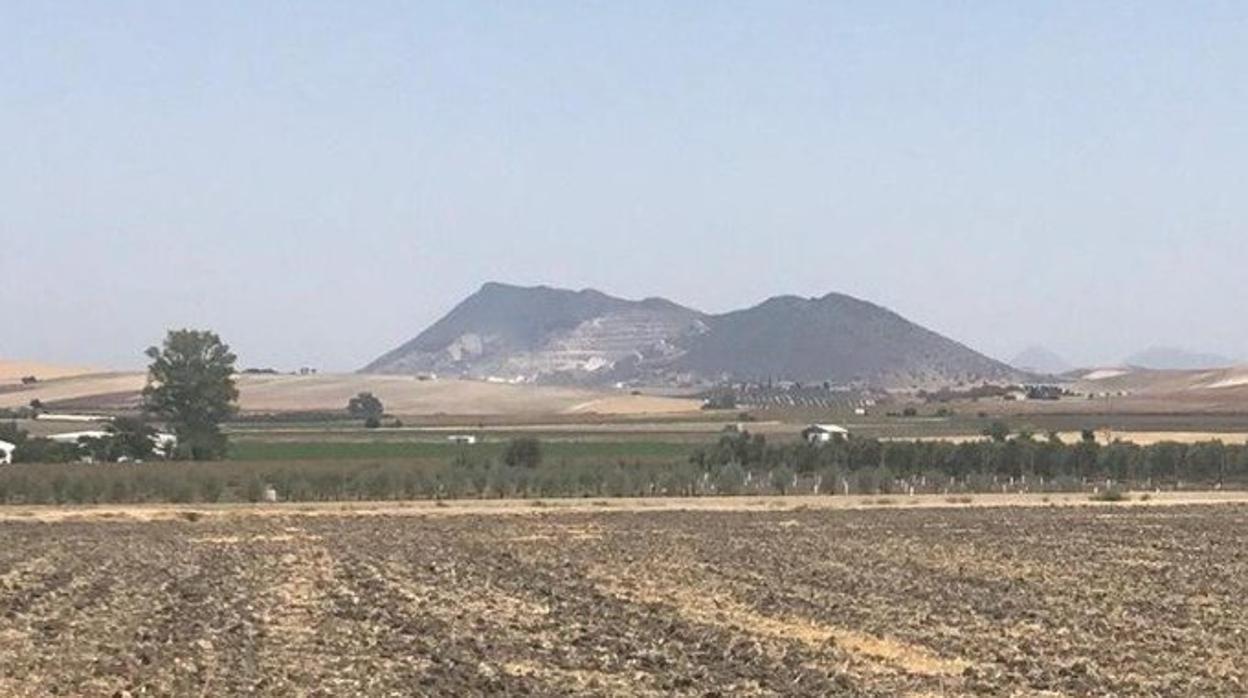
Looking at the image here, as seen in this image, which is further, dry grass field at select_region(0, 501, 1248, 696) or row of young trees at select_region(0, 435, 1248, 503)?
row of young trees at select_region(0, 435, 1248, 503)

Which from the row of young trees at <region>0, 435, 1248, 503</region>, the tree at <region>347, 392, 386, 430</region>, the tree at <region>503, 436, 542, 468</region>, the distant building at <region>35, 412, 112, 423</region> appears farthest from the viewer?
the tree at <region>347, 392, 386, 430</region>

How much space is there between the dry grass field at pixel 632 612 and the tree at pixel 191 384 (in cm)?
6967

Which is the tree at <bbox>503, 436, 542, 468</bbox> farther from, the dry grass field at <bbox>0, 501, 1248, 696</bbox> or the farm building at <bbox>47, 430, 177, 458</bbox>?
the dry grass field at <bbox>0, 501, 1248, 696</bbox>

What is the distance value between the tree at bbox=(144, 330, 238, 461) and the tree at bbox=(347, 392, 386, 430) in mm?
50183

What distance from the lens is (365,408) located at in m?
190

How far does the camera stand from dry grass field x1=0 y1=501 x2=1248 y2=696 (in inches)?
795

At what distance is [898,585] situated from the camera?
33062mm

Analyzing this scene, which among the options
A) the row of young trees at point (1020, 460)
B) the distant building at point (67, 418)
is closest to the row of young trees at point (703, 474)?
the row of young trees at point (1020, 460)

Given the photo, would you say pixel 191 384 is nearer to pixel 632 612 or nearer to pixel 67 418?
pixel 67 418

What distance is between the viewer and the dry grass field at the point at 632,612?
795 inches

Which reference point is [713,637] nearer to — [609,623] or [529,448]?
[609,623]

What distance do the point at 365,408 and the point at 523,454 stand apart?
9238cm

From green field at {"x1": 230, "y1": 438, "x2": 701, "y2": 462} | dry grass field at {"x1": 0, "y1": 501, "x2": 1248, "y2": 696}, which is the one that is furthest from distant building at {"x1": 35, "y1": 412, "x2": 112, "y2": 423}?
dry grass field at {"x1": 0, "y1": 501, "x2": 1248, "y2": 696}

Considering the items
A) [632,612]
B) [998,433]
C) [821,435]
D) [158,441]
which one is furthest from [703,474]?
[632,612]
